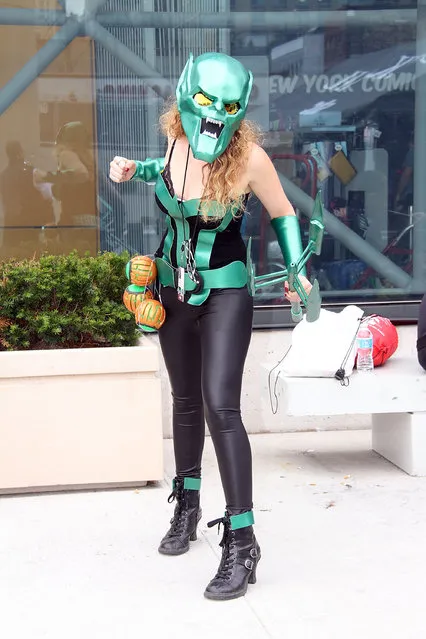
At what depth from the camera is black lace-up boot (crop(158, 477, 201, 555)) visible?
434 cm

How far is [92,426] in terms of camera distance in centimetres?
530

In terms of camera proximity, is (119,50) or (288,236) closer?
(288,236)

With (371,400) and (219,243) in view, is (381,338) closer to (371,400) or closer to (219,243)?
(371,400)

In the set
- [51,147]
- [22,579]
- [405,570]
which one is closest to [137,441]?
[22,579]

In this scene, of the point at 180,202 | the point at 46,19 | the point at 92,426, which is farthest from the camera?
the point at 46,19

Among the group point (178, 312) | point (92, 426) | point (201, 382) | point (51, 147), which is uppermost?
point (51, 147)

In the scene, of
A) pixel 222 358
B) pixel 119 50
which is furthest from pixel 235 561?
pixel 119 50

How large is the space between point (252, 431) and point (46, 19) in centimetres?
293

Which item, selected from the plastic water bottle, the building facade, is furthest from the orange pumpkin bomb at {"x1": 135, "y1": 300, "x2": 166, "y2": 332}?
the building facade

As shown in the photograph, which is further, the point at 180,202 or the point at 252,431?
the point at 252,431

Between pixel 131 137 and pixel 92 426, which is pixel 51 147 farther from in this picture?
pixel 92 426

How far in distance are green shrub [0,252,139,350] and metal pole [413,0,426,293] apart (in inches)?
93.6

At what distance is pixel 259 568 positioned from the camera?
4172 millimetres

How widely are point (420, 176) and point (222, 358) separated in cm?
362
